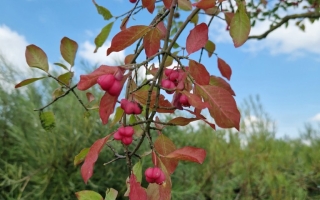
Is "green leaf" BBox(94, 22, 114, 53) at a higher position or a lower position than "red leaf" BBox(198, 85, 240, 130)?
higher

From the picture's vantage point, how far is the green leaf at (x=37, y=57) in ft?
3.35

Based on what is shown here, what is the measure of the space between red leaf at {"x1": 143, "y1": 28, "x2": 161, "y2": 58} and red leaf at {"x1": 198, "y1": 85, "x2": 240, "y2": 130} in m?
0.18

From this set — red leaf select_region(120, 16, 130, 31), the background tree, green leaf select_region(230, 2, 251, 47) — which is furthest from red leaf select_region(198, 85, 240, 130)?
red leaf select_region(120, 16, 130, 31)

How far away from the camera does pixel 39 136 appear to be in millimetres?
2502

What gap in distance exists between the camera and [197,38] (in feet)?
2.65

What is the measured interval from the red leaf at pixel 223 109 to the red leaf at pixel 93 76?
15cm

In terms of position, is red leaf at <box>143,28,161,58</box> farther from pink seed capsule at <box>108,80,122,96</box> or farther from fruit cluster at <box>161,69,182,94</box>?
pink seed capsule at <box>108,80,122,96</box>

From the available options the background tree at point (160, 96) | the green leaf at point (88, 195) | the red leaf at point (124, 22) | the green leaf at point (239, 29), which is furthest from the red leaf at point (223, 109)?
the red leaf at point (124, 22)

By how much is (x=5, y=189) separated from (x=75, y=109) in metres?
0.58

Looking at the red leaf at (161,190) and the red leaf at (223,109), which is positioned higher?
the red leaf at (223,109)

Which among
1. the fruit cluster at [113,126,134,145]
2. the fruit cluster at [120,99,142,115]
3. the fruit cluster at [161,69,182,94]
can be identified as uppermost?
the fruit cluster at [161,69,182,94]

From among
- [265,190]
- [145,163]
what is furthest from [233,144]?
[145,163]

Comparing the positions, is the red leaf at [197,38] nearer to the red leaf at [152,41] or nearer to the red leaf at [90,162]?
the red leaf at [152,41]

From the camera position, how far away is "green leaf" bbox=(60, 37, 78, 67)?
1.04 meters
